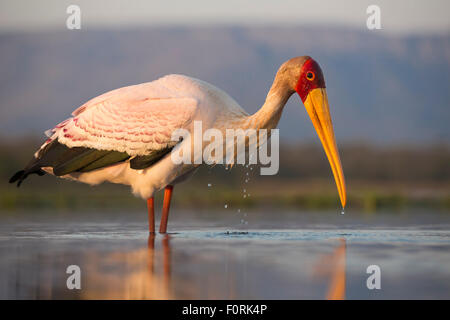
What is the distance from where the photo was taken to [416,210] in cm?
1316

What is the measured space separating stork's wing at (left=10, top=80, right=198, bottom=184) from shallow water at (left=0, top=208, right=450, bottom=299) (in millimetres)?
850

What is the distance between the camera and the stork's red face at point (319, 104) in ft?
27.8

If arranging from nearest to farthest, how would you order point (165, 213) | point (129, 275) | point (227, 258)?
point (129, 275) → point (227, 258) → point (165, 213)

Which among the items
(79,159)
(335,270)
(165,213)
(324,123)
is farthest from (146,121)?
(335,270)

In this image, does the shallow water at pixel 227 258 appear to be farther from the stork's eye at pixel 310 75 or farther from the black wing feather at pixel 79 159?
the stork's eye at pixel 310 75

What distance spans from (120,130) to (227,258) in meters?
2.58

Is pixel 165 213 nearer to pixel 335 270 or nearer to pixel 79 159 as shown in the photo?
pixel 79 159

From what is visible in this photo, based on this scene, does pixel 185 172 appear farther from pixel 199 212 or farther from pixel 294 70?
pixel 199 212

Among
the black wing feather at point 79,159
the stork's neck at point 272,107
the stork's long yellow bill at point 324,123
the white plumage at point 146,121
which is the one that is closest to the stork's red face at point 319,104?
the stork's long yellow bill at point 324,123

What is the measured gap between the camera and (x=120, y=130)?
8680 mm

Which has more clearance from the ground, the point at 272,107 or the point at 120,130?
the point at 272,107

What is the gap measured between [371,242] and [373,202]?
7.14m

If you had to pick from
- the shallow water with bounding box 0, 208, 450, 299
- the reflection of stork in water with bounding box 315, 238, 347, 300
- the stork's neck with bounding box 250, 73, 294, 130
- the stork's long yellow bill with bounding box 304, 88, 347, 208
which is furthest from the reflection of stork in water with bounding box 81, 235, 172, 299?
the stork's long yellow bill with bounding box 304, 88, 347, 208
